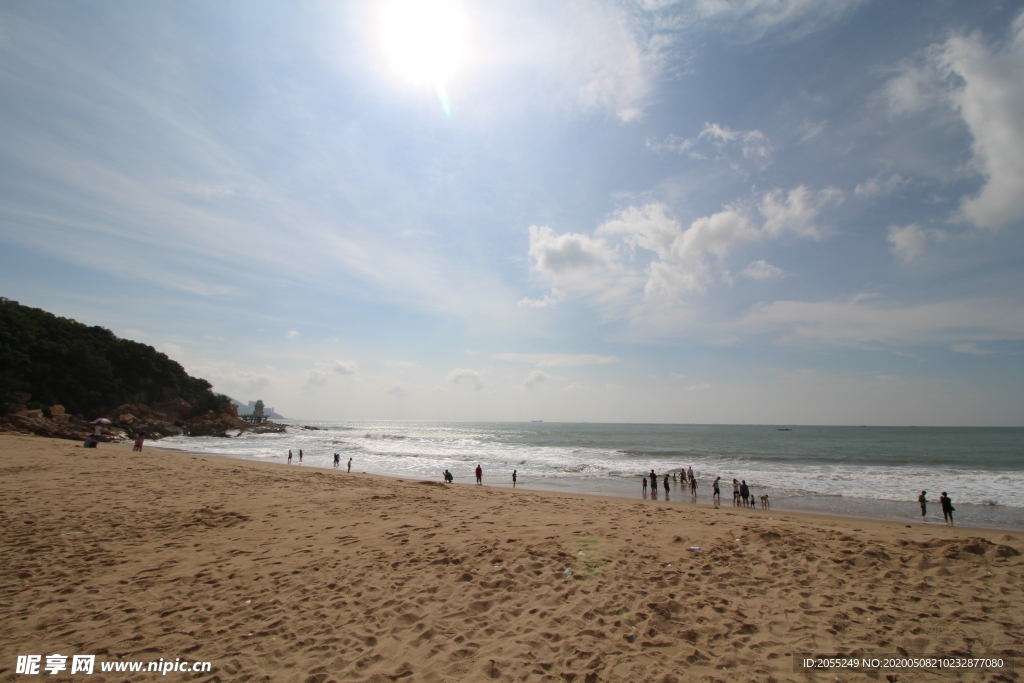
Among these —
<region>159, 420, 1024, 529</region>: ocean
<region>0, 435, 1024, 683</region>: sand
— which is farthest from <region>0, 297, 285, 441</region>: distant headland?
<region>0, 435, 1024, 683</region>: sand

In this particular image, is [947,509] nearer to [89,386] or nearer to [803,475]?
[803,475]

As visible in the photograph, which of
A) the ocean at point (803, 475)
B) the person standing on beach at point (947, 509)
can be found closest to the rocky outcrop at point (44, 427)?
the ocean at point (803, 475)

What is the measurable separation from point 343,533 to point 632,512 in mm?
8443

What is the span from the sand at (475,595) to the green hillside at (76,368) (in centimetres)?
4914

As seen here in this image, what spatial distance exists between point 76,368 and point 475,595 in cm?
7097

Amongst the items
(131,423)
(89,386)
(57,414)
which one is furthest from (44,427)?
(89,386)

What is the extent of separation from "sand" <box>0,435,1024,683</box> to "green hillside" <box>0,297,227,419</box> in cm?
4914

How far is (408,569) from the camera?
7.21 meters

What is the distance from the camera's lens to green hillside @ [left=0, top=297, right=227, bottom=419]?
43.4 metres

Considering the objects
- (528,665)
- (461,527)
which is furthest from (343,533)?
(528,665)

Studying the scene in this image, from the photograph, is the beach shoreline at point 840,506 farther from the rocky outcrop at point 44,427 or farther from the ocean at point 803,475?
the rocky outcrop at point 44,427

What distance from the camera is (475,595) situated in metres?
6.31

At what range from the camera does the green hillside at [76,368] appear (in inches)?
1709

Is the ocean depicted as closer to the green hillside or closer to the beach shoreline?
the beach shoreline
